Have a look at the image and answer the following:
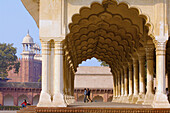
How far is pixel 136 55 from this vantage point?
23344 mm

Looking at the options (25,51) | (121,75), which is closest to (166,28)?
(121,75)

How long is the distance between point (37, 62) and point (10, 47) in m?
47.9

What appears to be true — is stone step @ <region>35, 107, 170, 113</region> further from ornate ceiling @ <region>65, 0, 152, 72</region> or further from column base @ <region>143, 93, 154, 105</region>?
column base @ <region>143, 93, 154, 105</region>

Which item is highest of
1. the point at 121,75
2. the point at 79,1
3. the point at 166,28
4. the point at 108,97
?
the point at 79,1

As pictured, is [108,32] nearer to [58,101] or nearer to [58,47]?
[58,47]

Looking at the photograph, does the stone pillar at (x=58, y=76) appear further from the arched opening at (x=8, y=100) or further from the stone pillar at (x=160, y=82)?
the arched opening at (x=8, y=100)

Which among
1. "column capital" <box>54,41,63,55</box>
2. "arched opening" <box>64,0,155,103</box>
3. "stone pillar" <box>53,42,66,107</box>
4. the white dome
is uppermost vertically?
the white dome

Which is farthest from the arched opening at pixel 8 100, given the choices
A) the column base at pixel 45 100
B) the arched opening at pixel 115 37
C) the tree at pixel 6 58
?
the column base at pixel 45 100

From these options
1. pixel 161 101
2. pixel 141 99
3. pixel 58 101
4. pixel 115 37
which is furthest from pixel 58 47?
pixel 115 37

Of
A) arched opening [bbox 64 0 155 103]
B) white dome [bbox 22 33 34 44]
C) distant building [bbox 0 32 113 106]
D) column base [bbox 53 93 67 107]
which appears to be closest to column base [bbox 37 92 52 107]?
column base [bbox 53 93 67 107]

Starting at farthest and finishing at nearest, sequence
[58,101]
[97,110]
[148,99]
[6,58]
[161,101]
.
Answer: [6,58] → [148,99] → [58,101] → [161,101] → [97,110]

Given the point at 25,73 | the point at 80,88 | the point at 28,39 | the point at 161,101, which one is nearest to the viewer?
the point at 161,101

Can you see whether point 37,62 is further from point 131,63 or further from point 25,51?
point 131,63

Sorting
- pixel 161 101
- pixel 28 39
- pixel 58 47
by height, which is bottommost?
pixel 161 101
